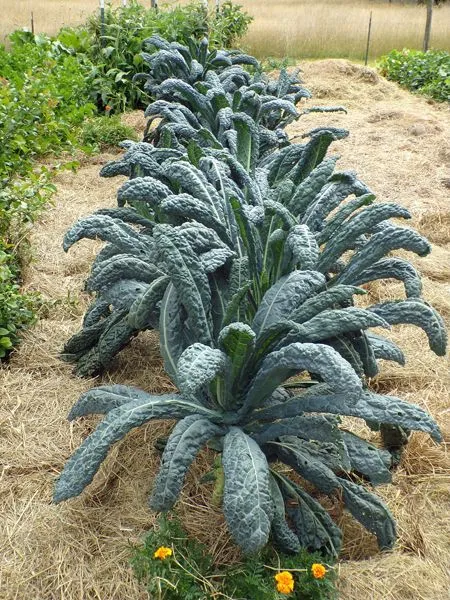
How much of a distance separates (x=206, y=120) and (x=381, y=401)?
2.95m

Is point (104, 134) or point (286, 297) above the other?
point (286, 297)

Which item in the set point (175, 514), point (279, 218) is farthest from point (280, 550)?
point (279, 218)

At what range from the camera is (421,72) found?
938cm

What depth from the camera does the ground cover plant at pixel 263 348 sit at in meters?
1.80

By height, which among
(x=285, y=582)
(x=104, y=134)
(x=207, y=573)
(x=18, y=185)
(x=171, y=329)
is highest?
(x=171, y=329)

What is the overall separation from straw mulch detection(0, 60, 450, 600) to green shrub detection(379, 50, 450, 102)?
5.49m

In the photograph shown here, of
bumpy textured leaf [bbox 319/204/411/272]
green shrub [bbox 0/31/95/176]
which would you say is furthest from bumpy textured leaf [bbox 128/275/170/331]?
green shrub [bbox 0/31/95/176]

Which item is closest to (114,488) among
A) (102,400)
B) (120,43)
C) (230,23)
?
(102,400)

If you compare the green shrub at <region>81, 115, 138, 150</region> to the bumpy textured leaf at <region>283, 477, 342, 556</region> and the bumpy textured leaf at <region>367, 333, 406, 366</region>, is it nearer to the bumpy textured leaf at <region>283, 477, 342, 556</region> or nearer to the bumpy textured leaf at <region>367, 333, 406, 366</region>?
the bumpy textured leaf at <region>367, 333, 406, 366</region>

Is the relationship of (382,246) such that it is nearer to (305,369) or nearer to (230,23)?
(305,369)

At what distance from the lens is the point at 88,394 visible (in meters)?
2.09

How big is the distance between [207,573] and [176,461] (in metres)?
0.34

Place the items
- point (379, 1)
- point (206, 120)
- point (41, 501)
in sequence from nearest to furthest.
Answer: point (41, 501)
point (206, 120)
point (379, 1)

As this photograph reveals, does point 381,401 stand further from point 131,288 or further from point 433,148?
point 433,148
